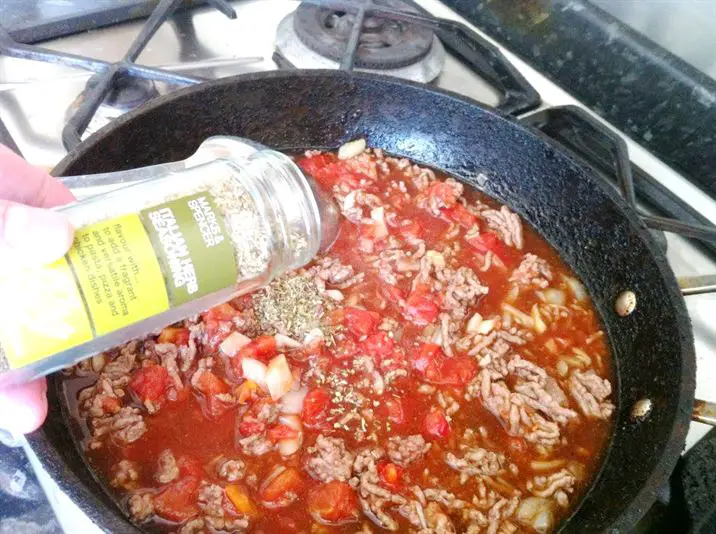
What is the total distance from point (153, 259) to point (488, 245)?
126 cm

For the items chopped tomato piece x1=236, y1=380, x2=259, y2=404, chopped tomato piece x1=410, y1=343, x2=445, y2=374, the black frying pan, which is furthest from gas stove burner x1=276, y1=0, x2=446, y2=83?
chopped tomato piece x1=236, y1=380, x2=259, y2=404

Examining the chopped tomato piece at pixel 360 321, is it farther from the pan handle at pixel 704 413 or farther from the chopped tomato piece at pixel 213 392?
the pan handle at pixel 704 413

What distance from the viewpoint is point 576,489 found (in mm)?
1774

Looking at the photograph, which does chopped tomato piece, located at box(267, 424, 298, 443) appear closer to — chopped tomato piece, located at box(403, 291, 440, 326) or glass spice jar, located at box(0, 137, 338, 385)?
glass spice jar, located at box(0, 137, 338, 385)

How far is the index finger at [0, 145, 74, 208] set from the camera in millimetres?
1577

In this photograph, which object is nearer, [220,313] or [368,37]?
[220,313]

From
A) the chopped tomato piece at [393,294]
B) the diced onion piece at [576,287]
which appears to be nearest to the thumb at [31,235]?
the chopped tomato piece at [393,294]

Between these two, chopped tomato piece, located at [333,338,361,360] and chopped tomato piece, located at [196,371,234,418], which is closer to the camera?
chopped tomato piece, located at [196,371,234,418]

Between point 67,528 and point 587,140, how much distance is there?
6.79 ft

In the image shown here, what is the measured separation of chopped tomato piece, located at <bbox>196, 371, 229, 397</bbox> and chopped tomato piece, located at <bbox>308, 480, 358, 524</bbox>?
0.36m

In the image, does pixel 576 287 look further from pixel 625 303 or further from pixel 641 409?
pixel 641 409

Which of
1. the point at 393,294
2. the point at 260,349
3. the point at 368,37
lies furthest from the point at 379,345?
the point at 368,37

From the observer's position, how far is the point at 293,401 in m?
1.82

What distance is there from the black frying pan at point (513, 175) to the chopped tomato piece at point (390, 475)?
424 millimetres
